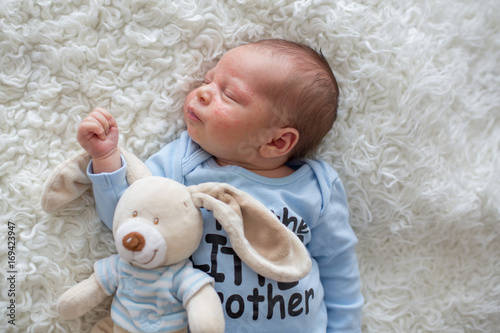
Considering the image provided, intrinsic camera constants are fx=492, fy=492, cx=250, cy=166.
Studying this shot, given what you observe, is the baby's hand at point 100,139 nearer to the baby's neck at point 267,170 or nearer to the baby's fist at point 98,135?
the baby's fist at point 98,135

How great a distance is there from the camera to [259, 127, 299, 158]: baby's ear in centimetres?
117

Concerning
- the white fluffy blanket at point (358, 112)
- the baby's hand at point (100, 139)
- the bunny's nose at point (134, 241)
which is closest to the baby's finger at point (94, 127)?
the baby's hand at point (100, 139)

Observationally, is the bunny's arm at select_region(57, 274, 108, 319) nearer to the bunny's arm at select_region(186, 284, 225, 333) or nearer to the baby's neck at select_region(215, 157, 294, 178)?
the bunny's arm at select_region(186, 284, 225, 333)

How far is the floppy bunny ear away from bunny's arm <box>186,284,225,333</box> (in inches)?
4.2

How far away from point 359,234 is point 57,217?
0.78m

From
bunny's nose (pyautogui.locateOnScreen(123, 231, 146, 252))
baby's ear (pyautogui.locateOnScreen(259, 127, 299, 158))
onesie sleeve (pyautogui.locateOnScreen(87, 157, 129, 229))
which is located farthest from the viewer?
baby's ear (pyautogui.locateOnScreen(259, 127, 299, 158))

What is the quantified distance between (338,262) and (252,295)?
0.28 metres

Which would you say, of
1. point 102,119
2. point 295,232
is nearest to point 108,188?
point 102,119

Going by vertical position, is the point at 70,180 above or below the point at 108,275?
above

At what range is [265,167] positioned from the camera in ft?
4.04

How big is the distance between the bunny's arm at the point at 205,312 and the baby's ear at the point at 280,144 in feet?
A: 1.15

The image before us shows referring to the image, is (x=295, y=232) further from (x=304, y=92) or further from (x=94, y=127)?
(x=94, y=127)

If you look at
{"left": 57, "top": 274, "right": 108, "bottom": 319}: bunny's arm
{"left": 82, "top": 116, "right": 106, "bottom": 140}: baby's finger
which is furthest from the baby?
{"left": 57, "top": 274, "right": 108, "bottom": 319}: bunny's arm

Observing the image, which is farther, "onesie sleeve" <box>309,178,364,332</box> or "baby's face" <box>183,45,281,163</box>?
"onesie sleeve" <box>309,178,364,332</box>
